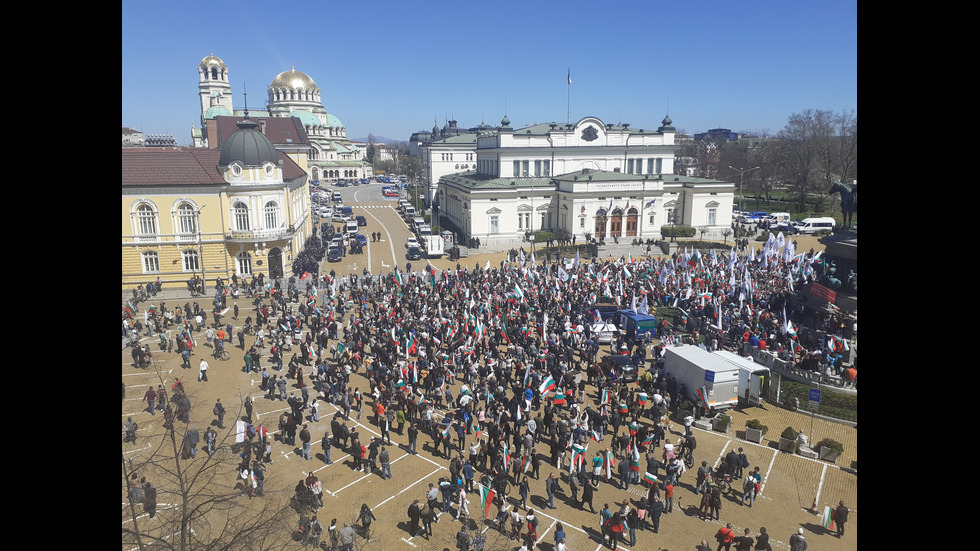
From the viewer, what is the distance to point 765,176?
268 feet

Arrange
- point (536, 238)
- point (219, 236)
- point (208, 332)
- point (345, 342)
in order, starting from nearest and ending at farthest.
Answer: point (345, 342), point (208, 332), point (219, 236), point (536, 238)

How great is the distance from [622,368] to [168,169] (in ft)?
107

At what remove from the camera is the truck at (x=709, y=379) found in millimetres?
19031

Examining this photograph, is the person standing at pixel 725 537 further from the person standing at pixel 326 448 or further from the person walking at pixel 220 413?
the person walking at pixel 220 413

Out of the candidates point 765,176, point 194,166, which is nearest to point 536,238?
point 194,166

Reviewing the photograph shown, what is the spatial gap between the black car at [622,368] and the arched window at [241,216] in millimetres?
28188

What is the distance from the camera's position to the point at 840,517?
13.0m

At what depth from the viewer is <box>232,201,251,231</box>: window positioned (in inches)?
1559

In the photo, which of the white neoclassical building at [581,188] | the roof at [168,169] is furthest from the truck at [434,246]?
the roof at [168,169]

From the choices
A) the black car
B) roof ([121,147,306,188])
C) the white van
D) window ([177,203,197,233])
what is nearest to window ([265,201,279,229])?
roof ([121,147,306,188])

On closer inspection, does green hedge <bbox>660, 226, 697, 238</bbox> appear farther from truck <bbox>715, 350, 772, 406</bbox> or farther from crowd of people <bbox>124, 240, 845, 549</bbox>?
truck <bbox>715, 350, 772, 406</bbox>

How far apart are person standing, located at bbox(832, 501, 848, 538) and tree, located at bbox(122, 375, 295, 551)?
11.7 m
